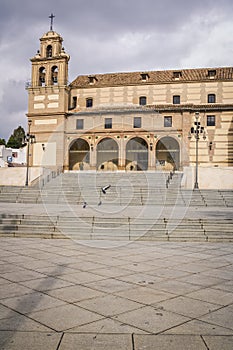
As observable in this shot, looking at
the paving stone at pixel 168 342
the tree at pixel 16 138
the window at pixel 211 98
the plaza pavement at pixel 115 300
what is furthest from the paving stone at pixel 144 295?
the tree at pixel 16 138

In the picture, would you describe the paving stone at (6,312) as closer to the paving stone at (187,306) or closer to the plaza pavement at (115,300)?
the plaza pavement at (115,300)

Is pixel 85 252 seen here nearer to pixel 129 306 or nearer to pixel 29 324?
pixel 129 306

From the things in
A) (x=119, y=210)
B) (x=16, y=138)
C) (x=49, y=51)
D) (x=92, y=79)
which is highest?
(x=49, y=51)

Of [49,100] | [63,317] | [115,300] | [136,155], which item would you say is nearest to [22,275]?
[115,300]

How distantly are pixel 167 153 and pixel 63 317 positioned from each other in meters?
38.3

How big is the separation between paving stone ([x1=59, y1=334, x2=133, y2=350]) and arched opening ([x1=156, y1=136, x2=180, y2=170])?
3775 centimetres

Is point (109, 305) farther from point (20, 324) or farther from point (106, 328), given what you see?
point (20, 324)

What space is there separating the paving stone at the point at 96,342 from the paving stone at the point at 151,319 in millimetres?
353

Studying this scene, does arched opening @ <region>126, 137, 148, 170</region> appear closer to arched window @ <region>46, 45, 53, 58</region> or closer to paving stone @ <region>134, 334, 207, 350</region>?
arched window @ <region>46, 45, 53, 58</region>

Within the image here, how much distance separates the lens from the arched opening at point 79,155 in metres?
43.3

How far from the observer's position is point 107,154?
A: 4328cm

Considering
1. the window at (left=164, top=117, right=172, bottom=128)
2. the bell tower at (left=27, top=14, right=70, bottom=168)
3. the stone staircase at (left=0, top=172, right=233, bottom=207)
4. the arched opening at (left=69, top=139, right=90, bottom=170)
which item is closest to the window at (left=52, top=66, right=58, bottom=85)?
the bell tower at (left=27, top=14, right=70, bottom=168)

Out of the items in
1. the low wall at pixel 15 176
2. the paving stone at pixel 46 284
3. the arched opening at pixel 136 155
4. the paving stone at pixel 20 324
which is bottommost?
the paving stone at pixel 46 284

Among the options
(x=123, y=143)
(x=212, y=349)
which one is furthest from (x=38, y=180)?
(x=212, y=349)
